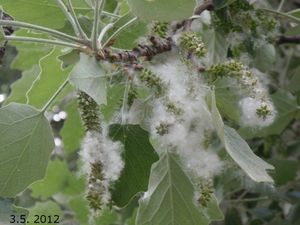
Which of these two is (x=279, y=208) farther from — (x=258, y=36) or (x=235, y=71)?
(x=235, y=71)

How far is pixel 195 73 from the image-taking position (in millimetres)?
1301

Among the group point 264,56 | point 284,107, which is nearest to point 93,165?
point 264,56

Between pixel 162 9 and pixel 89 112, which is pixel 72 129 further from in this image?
pixel 162 9

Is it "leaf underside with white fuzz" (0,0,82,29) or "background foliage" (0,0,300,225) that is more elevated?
"leaf underside with white fuzz" (0,0,82,29)

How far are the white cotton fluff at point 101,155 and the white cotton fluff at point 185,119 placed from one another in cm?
10

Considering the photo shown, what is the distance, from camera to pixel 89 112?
1231 millimetres

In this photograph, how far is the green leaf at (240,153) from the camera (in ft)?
3.67

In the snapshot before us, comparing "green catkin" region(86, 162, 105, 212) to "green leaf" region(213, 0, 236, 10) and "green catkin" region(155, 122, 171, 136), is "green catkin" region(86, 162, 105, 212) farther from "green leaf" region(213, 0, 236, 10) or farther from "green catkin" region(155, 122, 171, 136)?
"green leaf" region(213, 0, 236, 10)

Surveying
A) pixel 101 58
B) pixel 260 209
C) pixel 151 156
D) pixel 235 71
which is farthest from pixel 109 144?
pixel 260 209

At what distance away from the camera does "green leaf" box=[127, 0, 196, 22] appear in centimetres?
112

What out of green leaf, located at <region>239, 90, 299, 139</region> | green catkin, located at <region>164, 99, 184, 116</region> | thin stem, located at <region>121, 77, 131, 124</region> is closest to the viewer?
green catkin, located at <region>164, 99, 184, 116</region>

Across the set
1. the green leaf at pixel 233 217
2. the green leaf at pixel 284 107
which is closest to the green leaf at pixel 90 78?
the green leaf at pixel 284 107

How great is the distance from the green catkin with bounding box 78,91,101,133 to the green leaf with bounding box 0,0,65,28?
1.11ft

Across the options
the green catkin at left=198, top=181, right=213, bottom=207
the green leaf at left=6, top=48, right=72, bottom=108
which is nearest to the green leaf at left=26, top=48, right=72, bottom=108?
the green leaf at left=6, top=48, right=72, bottom=108
